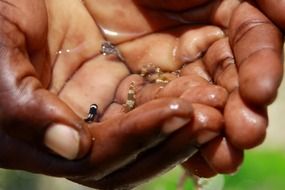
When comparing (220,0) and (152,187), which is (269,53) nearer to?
(220,0)

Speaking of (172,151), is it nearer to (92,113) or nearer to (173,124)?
(173,124)

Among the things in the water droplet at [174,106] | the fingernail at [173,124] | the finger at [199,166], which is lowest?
the finger at [199,166]

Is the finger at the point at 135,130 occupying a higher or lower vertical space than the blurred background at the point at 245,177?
higher

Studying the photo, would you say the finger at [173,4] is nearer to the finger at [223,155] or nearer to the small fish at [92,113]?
the small fish at [92,113]

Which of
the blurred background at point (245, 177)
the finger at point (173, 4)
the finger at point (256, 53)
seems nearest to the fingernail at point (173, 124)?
the finger at point (256, 53)

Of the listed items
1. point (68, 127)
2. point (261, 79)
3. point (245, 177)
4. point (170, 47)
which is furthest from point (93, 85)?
point (245, 177)

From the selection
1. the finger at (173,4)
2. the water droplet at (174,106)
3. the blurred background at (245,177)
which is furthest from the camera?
the blurred background at (245,177)

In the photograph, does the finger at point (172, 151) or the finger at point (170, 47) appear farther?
the finger at point (170, 47)

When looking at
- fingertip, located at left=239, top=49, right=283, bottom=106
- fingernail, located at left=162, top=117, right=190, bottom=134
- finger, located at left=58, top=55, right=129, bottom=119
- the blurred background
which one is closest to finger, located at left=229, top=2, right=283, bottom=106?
fingertip, located at left=239, top=49, right=283, bottom=106
